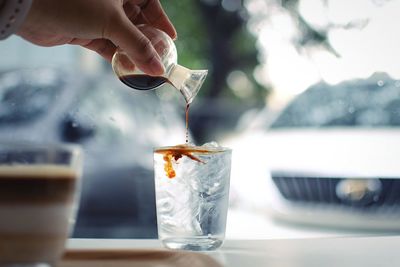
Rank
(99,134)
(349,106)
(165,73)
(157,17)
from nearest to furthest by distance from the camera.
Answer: (165,73) → (157,17) → (349,106) → (99,134)

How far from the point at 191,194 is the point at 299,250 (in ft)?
0.55

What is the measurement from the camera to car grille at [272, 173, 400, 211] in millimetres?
1679

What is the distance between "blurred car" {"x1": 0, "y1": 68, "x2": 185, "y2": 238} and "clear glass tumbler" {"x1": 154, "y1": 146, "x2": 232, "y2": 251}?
4.29 ft

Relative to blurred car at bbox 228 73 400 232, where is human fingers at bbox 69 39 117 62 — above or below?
→ above

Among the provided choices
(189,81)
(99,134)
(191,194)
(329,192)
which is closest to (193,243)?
(191,194)

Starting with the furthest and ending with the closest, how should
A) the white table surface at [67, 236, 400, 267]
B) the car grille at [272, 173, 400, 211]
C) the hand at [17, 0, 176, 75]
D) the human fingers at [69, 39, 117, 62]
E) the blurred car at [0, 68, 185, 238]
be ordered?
1. the blurred car at [0, 68, 185, 238]
2. the car grille at [272, 173, 400, 211]
3. the human fingers at [69, 39, 117, 62]
4. the hand at [17, 0, 176, 75]
5. the white table surface at [67, 236, 400, 267]

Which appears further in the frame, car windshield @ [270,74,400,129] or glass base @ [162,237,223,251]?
car windshield @ [270,74,400,129]

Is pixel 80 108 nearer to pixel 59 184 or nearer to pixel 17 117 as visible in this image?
pixel 17 117

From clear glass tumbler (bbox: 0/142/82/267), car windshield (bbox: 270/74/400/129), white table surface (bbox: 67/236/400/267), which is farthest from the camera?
Result: car windshield (bbox: 270/74/400/129)

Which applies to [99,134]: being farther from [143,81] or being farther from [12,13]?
[12,13]

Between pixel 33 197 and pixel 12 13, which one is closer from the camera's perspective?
pixel 33 197

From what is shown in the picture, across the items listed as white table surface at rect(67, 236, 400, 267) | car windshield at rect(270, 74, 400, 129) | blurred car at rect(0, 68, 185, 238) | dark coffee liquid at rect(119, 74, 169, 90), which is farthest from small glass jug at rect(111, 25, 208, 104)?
blurred car at rect(0, 68, 185, 238)

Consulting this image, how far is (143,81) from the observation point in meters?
0.99

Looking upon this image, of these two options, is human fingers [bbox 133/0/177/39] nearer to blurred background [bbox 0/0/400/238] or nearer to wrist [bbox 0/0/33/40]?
wrist [bbox 0/0/33/40]
